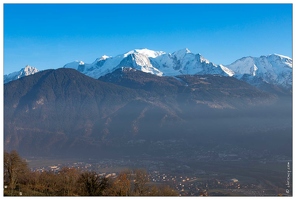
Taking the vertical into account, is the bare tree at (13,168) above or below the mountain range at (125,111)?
below

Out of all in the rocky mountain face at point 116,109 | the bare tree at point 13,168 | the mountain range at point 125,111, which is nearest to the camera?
the bare tree at point 13,168

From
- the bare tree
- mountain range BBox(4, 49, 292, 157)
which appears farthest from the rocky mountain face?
the bare tree

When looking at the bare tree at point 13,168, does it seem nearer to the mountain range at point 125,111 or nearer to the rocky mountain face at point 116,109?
the mountain range at point 125,111

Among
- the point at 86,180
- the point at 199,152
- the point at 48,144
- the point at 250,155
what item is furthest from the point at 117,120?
the point at 86,180

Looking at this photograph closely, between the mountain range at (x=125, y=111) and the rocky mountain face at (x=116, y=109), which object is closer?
the mountain range at (x=125, y=111)

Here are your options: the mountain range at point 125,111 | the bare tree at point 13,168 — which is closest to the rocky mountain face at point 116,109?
the mountain range at point 125,111

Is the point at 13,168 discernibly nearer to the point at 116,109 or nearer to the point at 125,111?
the point at 125,111

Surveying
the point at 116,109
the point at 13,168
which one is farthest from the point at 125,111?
the point at 13,168

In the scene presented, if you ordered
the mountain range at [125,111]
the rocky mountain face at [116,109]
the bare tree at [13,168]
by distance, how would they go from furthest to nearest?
the rocky mountain face at [116,109], the mountain range at [125,111], the bare tree at [13,168]
